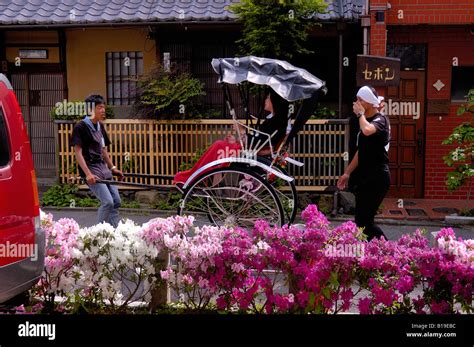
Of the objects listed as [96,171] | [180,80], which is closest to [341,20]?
[180,80]

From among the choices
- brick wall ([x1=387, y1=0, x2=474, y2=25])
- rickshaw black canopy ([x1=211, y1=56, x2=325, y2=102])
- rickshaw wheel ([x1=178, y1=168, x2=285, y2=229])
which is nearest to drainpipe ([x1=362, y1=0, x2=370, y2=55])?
brick wall ([x1=387, y1=0, x2=474, y2=25])

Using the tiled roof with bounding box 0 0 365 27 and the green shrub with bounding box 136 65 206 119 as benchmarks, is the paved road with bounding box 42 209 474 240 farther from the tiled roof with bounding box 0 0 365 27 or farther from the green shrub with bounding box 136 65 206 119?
the tiled roof with bounding box 0 0 365 27

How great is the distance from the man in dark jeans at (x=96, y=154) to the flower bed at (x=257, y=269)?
2.78 metres

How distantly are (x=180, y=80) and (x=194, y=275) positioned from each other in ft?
26.5

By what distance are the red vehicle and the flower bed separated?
247 millimetres

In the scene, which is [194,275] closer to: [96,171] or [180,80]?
[96,171]

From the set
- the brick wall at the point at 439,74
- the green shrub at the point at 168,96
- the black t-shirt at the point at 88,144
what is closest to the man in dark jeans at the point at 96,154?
the black t-shirt at the point at 88,144

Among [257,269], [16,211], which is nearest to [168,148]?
[16,211]

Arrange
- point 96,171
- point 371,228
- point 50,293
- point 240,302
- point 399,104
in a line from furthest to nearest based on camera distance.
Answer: point 399,104
point 96,171
point 371,228
point 50,293
point 240,302

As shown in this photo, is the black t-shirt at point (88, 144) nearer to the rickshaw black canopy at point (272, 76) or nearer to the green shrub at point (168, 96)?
the rickshaw black canopy at point (272, 76)

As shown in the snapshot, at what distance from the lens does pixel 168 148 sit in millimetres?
12492

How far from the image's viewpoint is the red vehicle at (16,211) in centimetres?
478

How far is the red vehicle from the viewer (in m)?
4.78

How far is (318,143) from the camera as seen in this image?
11.9m
